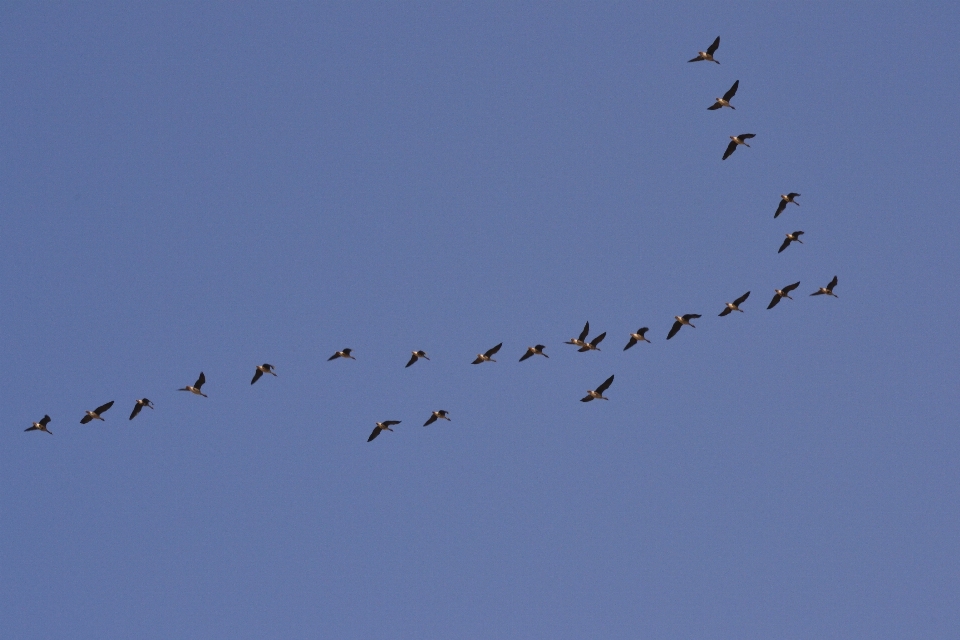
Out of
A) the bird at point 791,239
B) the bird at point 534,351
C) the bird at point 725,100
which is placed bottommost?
the bird at point 534,351

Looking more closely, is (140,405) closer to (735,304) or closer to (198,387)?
(198,387)

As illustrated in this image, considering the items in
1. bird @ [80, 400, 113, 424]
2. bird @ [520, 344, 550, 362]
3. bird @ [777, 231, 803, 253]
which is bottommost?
bird @ [80, 400, 113, 424]

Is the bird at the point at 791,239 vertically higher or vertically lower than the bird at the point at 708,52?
lower

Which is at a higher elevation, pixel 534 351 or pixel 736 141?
pixel 736 141

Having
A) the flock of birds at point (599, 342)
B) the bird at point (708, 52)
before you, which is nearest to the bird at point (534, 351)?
the flock of birds at point (599, 342)

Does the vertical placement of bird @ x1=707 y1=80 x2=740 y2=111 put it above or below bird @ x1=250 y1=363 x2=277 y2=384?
above

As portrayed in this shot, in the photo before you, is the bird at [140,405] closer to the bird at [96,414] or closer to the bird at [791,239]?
the bird at [96,414]

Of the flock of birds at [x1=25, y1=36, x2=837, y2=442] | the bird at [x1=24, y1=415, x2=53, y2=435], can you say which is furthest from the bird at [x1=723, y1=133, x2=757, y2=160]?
the bird at [x1=24, y1=415, x2=53, y2=435]

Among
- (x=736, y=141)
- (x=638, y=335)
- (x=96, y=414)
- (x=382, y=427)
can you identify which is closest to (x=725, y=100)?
(x=736, y=141)

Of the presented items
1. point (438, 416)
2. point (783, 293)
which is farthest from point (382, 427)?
point (783, 293)

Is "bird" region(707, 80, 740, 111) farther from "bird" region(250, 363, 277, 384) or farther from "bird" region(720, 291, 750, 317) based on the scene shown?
"bird" region(250, 363, 277, 384)

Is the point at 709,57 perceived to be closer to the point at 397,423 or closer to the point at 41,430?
the point at 397,423

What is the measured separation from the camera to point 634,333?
61.3 meters

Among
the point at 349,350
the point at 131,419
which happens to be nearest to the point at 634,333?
the point at 349,350
